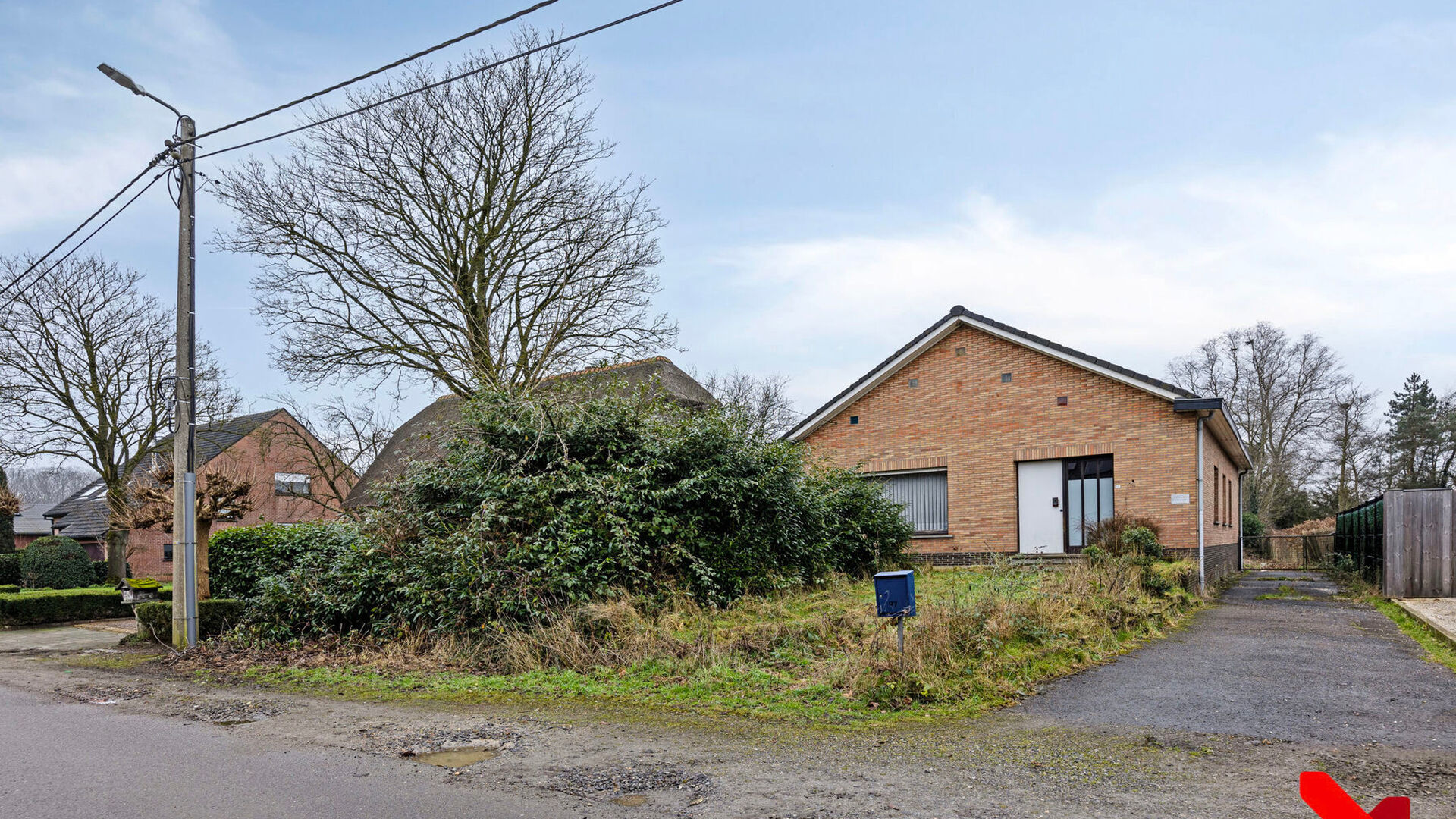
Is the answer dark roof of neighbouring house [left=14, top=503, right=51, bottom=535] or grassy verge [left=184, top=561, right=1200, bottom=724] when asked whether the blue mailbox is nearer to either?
grassy verge [left=184, top=561, right=1200, bottom=724]

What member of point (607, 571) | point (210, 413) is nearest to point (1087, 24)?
point (607, 571)

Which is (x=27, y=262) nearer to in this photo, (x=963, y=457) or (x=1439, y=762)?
(x=963, y=457)

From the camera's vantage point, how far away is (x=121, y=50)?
39.3ft

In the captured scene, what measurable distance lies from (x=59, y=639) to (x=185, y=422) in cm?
665

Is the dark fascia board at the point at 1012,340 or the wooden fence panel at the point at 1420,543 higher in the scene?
the dark fascia board at the point at 1012,340

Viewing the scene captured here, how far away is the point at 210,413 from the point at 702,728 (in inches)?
1026

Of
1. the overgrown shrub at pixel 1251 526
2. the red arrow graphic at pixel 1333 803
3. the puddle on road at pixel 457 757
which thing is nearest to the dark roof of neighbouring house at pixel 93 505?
the puddle on road at pixel 457 757

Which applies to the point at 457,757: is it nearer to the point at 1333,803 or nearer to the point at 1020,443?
the point at 1333,803

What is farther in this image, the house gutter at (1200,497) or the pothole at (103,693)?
the house gutter at (1200,497)

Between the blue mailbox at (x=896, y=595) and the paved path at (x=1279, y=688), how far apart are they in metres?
1.20

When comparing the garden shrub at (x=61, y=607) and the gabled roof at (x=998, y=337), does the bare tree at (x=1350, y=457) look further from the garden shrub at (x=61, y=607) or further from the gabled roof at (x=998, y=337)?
the garden shrub at (x=61, y=607)

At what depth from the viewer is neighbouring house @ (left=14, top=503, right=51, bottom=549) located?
1909 inches

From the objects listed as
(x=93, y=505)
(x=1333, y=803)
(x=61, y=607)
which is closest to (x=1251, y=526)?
(x=61, y=607)

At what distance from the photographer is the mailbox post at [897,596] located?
7.75 metres
